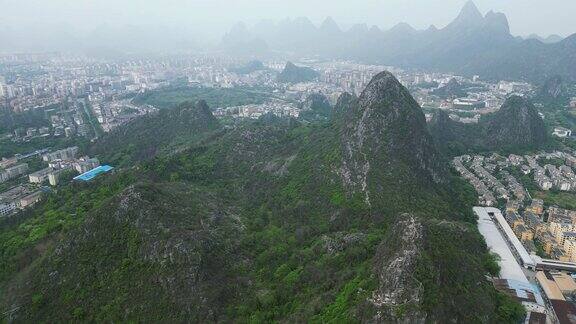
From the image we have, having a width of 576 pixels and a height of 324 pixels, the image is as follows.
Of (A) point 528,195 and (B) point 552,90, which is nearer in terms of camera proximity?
(A) point 528,195

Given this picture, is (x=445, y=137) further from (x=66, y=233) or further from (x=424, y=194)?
(x=66, y=233)

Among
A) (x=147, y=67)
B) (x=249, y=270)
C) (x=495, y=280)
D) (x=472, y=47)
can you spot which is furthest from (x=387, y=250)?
(x=472, y=47)

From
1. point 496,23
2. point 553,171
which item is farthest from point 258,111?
point 496,23

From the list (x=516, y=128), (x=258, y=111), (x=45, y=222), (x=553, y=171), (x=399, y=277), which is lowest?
(x=258, y=111)

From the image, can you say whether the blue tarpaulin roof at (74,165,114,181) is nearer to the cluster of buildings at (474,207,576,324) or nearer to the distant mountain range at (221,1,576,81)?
the cluster of buildings at (474,207,576,324)

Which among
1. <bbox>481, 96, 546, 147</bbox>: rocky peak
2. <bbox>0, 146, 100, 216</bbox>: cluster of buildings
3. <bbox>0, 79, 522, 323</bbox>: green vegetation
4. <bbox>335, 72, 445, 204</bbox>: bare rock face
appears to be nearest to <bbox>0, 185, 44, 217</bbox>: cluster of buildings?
<bbox>0, 146, 100, 216</bbox>: cluster of buildings

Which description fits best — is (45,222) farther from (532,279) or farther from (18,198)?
(532,279)
